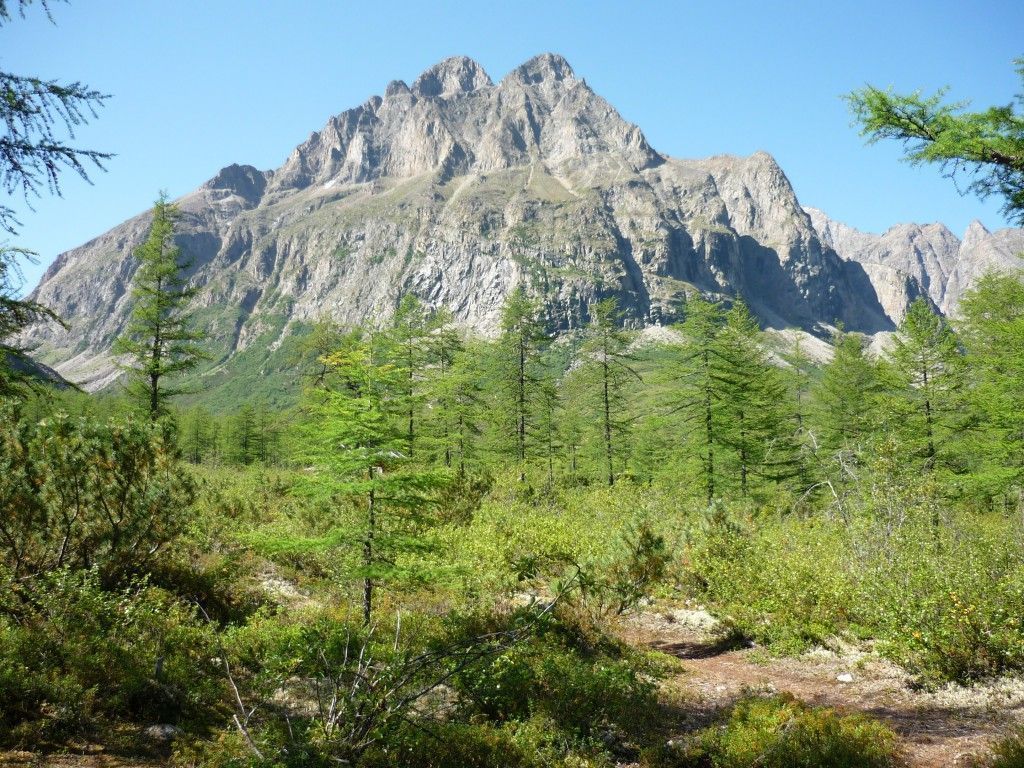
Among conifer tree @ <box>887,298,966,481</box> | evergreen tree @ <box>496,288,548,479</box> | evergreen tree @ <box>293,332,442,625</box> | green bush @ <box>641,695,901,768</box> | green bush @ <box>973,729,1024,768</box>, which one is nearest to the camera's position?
green bush @ <box>973,729,1024,768</box>

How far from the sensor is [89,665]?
17.5 feet

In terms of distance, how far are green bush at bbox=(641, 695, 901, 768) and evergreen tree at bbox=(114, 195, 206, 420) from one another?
653 inches

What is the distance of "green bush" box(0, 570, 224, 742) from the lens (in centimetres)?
484

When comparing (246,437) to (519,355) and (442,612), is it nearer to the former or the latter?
(519,355)

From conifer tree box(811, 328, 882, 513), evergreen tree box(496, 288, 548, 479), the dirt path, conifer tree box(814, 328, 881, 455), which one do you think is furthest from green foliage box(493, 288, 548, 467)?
the dirt path

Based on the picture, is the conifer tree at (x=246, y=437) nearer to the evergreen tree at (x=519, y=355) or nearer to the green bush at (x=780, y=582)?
the evergreen tree at (x=519, y=355)

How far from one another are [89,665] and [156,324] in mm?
14518

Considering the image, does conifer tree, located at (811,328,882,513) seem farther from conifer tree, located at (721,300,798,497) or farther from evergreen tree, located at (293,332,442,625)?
evergreen tree, located at (293,332,442,625)

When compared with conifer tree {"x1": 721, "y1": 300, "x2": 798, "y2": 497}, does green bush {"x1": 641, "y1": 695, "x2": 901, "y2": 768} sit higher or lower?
lower

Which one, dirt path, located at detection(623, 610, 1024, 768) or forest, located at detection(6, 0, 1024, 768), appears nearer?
forest, located at detection(6, 0, 1024, 768)

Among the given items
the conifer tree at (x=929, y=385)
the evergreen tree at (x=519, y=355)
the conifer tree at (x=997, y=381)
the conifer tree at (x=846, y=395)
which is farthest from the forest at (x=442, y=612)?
the conifer tree at (x=846, y=395)

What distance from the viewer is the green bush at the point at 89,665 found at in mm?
4840

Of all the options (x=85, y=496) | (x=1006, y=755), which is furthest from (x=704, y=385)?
(x=85, y=496)

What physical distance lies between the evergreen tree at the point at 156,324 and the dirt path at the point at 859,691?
52.0 feet
